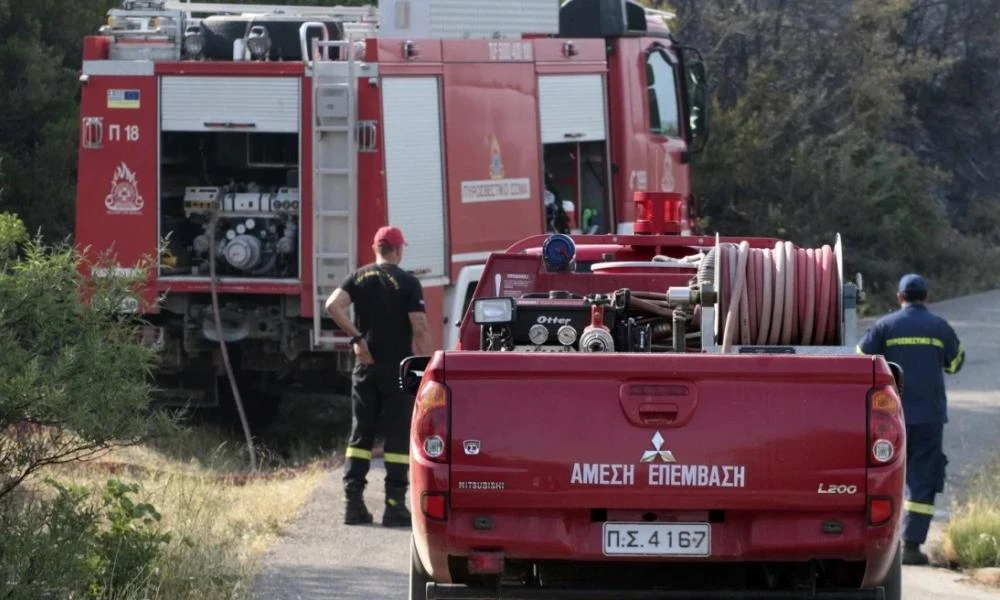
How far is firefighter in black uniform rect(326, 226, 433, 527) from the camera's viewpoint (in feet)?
32.3

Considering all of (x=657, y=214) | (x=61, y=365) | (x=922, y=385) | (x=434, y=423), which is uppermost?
(x=657, y=214)

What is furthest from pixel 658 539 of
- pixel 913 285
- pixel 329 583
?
pixel 913 285

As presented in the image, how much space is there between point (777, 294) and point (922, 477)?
8.77ft

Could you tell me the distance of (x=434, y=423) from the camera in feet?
19.4

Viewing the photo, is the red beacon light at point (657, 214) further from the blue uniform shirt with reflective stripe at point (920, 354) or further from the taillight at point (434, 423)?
the taillight at point (434, 423)

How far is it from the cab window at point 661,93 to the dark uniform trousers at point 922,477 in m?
6.45

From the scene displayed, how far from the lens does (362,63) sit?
12258 mm

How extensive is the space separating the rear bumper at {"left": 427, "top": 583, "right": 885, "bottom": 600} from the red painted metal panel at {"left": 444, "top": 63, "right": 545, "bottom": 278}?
6.86 metres

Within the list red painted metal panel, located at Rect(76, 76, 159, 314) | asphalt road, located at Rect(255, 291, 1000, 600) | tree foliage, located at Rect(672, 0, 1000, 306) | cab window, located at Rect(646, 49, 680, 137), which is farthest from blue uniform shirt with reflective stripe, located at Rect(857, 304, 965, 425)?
tree foliage, located at Rect(672, 0, 1000, 306)

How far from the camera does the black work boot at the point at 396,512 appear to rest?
32.2 feet

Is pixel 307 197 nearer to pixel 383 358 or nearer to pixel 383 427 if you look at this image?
pixel 383 358

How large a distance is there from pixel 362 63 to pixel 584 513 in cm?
689

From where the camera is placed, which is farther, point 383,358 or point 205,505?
point 383,358

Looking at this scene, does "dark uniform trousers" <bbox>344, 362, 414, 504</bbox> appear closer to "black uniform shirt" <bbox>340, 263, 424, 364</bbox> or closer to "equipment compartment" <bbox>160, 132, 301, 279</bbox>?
"black uniform shirt" <bbox>340, 263, 424, 364</bbox>
